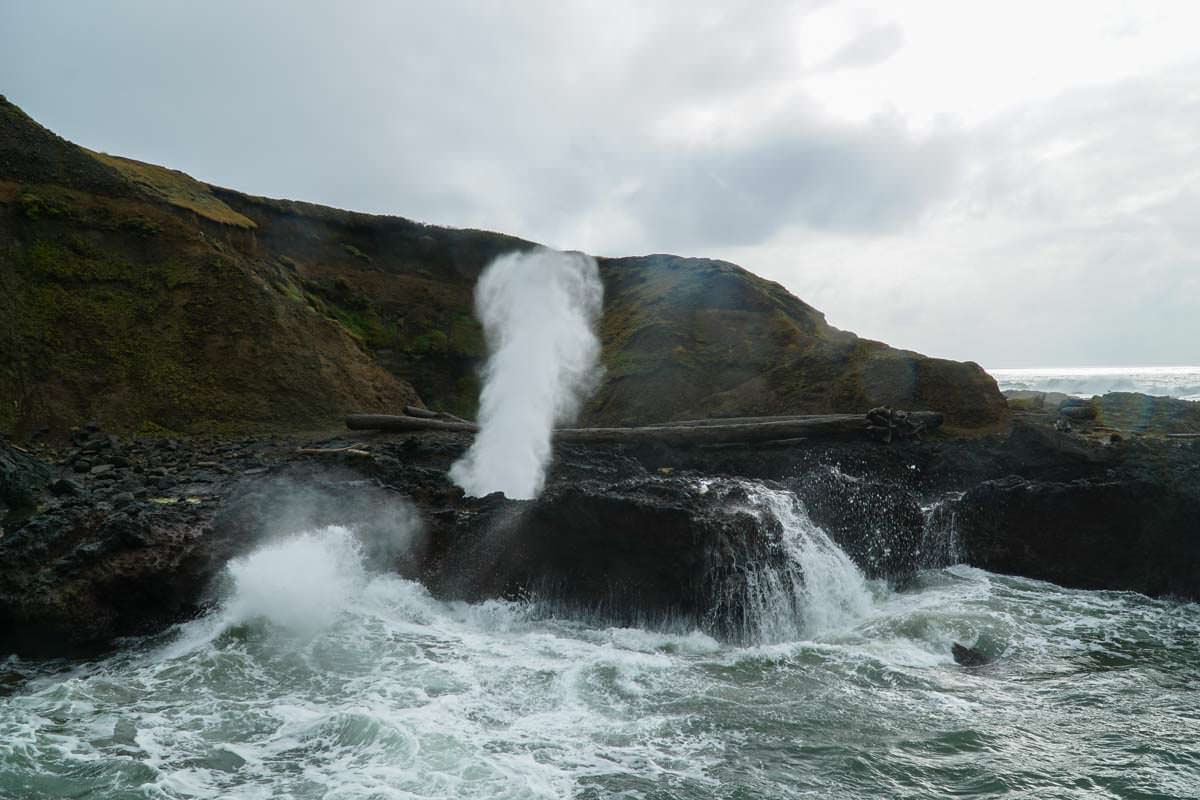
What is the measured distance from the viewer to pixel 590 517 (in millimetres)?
9484

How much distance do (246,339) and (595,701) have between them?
620 inches

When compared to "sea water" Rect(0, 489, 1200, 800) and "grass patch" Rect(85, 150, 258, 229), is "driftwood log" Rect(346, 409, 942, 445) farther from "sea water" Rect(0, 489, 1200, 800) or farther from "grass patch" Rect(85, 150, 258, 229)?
"grass patch" Rect(85, 150, 258, 229)

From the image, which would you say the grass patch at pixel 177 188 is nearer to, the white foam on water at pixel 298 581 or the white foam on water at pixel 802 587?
the white foam on water at pixel 298 581

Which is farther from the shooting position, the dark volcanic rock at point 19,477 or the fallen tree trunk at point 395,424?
the fallen tree trunk at point 395,424

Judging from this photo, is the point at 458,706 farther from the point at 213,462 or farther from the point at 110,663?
the point at 213,462

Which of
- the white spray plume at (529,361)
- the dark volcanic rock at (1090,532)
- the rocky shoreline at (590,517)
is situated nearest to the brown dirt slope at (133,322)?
the rocky shoreline at (590,517)

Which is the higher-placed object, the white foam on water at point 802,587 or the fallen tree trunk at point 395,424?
the fallen tree trunk at point 395,424

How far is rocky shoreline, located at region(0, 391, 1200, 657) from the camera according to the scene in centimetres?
873

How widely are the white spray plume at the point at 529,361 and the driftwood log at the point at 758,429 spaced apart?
4.03 feet

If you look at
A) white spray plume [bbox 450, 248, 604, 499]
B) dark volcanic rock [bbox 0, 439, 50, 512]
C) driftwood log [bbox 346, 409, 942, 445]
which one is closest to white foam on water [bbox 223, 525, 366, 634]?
white spray plume [bbox 450, 248, 604, 499]

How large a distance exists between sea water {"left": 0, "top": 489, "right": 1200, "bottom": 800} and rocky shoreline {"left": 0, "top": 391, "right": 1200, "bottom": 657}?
1.38 feet

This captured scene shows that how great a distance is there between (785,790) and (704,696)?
172 cm

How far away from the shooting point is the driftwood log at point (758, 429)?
1523cm

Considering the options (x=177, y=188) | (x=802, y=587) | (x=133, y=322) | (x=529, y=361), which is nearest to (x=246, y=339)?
(x=133, y=322)
